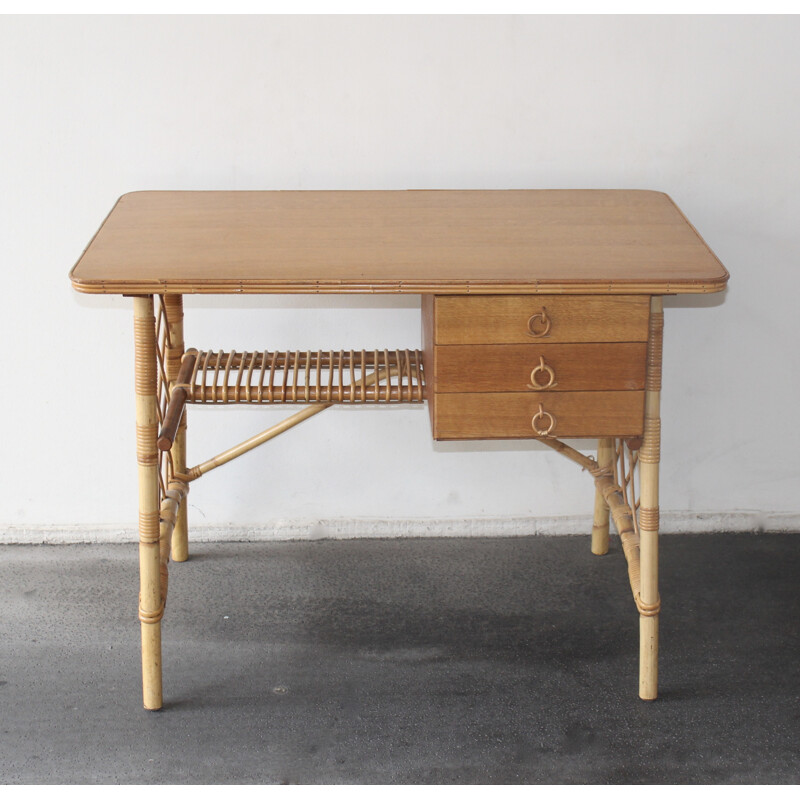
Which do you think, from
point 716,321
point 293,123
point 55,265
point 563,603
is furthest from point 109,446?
point 716,321

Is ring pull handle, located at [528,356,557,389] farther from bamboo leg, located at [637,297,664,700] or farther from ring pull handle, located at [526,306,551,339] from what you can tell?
bamboo leg, located at [637,297,664,700]

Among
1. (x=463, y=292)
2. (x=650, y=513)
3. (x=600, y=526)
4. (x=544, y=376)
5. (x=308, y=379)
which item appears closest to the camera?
(x=463, y=292)

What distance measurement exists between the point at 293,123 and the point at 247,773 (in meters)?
1.51

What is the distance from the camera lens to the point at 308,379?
2348mm

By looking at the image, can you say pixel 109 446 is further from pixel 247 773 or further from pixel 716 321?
pixel 716 321

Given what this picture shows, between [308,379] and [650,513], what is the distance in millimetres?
776

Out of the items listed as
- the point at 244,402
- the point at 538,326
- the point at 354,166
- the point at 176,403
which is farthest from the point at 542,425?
the point at 354,166

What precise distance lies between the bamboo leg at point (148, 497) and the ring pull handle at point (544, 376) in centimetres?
74

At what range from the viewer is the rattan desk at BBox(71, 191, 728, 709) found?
2.01 meters

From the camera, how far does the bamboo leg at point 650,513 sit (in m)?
2.12

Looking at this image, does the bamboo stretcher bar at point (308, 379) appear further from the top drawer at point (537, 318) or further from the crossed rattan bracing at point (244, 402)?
the top drawer at point (537, 318)

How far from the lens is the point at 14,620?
8.59ft

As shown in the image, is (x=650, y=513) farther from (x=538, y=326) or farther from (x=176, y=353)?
(x=176, y=353)

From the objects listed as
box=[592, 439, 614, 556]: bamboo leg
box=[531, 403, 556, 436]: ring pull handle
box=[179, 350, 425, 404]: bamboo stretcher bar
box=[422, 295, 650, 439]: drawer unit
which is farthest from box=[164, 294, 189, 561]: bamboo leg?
box=[592, 439, 614, 556]: bamboo leg
